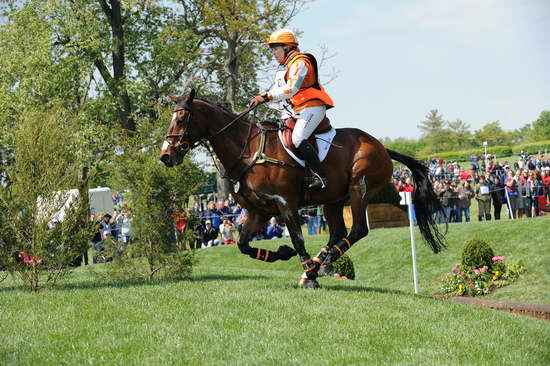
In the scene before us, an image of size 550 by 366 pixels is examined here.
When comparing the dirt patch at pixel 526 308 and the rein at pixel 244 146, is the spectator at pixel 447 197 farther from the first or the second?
the rein at pixel 244 146

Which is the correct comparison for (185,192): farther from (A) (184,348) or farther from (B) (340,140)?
(A) (184,348)

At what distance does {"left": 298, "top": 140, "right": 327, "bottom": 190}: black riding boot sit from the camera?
9492 millimetres

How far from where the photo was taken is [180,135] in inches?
375

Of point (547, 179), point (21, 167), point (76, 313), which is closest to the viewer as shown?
point (76, 313)

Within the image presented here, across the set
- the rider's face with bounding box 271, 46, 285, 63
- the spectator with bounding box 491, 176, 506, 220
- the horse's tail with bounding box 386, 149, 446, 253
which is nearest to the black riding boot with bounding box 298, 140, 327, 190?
the rider's face with bounding box 271, 46, 285, 63

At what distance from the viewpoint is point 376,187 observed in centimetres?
1045

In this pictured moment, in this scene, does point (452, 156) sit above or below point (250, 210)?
above

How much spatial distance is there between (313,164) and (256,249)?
1.49 m

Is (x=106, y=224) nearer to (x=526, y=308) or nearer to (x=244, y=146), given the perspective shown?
(x=244, y=146)

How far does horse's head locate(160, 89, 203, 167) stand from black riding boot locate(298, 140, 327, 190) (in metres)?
1.52

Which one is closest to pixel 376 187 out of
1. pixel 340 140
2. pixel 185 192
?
pixel 340 140

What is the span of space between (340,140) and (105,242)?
4542 millimetres

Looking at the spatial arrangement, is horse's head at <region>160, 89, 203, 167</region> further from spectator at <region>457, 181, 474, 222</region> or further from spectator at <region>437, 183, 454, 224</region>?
spectator at <region>457, 181, 474, 222</region>

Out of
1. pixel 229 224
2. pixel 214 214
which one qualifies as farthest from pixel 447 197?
pixel 214 214
